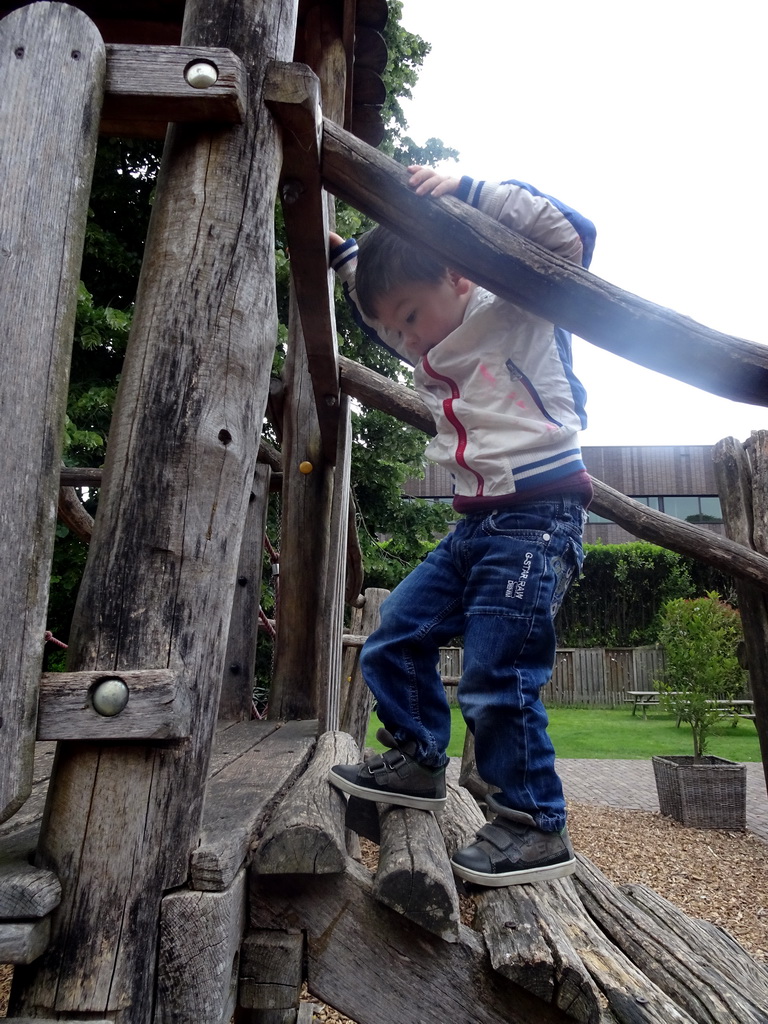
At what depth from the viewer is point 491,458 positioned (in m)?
1.93

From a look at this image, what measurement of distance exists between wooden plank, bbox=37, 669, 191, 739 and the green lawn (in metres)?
7.88

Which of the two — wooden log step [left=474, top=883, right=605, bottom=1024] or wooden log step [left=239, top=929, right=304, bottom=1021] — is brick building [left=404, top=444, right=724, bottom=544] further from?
wooden log step [left=239, top=929, right=304, bottom=1021]

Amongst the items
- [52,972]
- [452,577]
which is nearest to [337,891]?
[52,972]

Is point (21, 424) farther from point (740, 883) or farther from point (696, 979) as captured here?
point (740, 883)

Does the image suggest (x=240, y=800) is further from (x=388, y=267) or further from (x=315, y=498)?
(x=315, y=498)

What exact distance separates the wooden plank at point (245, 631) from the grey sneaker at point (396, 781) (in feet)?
5.97

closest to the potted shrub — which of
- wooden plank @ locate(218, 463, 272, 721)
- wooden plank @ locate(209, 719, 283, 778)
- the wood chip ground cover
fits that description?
the wood chip ground cover

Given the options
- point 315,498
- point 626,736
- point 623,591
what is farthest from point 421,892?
point 623,591

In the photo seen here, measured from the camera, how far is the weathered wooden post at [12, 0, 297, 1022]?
123 centimetres

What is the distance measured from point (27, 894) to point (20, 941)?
2.4 inches

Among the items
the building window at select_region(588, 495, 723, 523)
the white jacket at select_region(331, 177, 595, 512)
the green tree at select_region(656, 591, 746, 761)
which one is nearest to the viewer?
the white jacket at select_region(331, 177, 595, 512)

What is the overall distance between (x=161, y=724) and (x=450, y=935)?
28.7 inches

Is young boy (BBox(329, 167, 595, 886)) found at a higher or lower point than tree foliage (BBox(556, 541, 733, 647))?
lower

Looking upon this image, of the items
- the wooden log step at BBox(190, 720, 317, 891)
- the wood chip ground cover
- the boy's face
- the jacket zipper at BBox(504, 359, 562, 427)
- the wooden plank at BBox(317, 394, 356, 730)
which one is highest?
the boy's face
